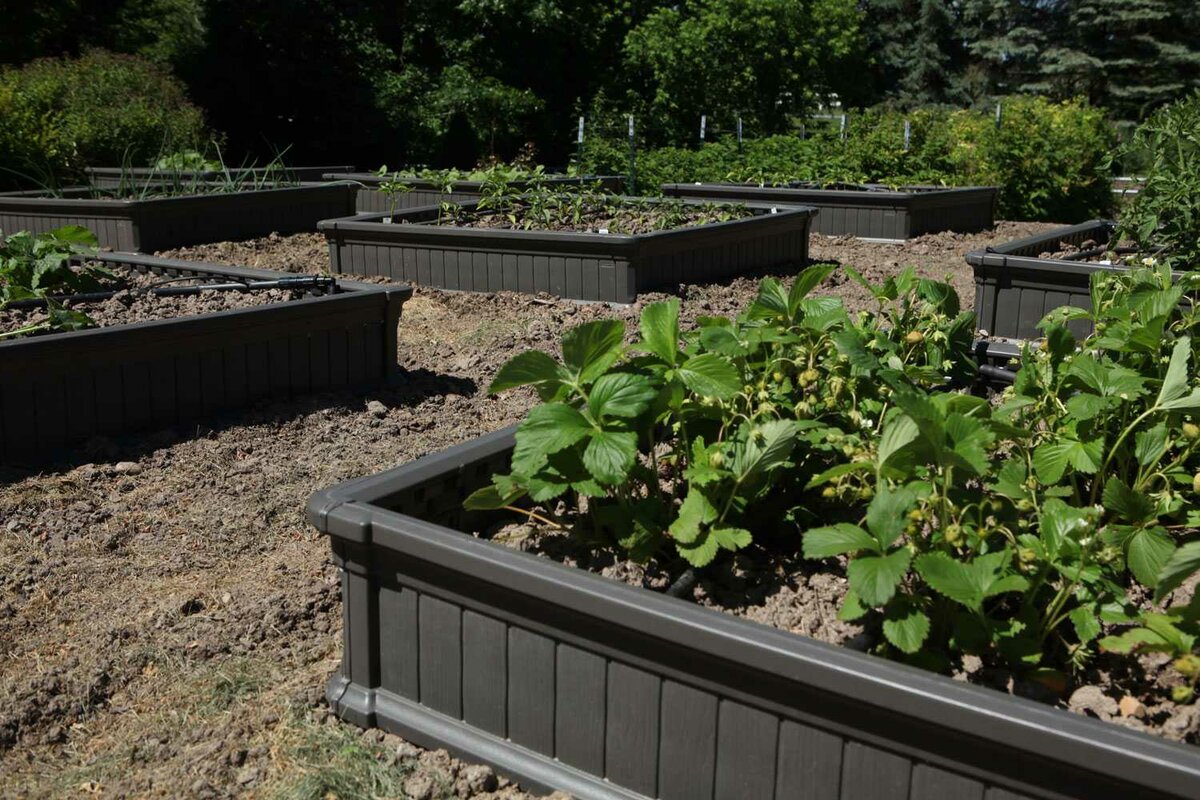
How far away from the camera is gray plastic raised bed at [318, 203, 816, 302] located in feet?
26.9

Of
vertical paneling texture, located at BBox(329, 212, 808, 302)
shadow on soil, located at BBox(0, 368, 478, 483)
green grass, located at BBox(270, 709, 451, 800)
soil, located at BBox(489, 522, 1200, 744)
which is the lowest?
green grass, located at BBox(270, 709, 451, 800)

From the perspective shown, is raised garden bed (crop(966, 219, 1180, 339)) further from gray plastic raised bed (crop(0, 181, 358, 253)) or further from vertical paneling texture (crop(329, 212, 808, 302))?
gray plastic raised bed (crop(0, 181, 358, 253))

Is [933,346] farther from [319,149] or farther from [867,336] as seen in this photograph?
[319,149]

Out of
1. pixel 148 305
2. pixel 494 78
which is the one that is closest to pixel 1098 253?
pixel 148 305

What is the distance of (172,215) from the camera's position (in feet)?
33.0

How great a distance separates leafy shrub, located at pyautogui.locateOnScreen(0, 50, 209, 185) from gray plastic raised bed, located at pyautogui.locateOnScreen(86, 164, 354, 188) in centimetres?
27

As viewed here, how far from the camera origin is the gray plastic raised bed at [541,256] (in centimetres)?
820

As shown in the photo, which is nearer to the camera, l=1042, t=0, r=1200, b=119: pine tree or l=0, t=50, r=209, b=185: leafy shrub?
l=0, t=50, r=209, b=185: leafy shrub

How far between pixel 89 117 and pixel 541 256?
9.04 metres

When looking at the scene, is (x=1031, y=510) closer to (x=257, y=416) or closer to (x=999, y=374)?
(x=999, y=374)

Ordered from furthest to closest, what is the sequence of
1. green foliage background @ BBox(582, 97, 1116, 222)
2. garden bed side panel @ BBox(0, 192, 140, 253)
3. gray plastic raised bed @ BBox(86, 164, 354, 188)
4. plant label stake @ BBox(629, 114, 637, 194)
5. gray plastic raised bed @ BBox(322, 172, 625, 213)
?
1. green foliage background @ BBox(582, 97, 1116, 222)
2. plant label stake @ BBox(629, 114, 637, 194)
3. gray plastic raised bed @ BBox(322, 172, 625, 213)
4. gray plastic raised bed @ BBox(86, 164, 354, 188)
5. garden bed side panel @ BBox(0, 192, 140, 253)

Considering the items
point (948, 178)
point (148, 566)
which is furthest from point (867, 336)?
point (948, 178)

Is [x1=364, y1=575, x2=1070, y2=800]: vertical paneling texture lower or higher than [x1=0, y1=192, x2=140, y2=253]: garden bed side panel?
lower

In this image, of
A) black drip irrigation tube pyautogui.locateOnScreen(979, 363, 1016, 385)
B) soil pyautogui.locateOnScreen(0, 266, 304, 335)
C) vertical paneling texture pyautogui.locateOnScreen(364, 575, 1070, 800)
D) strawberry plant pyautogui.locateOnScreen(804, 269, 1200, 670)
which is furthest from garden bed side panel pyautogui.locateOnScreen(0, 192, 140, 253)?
strawberry plant pyautogui.locateOnScreen(804, 269, 1200, 670)
